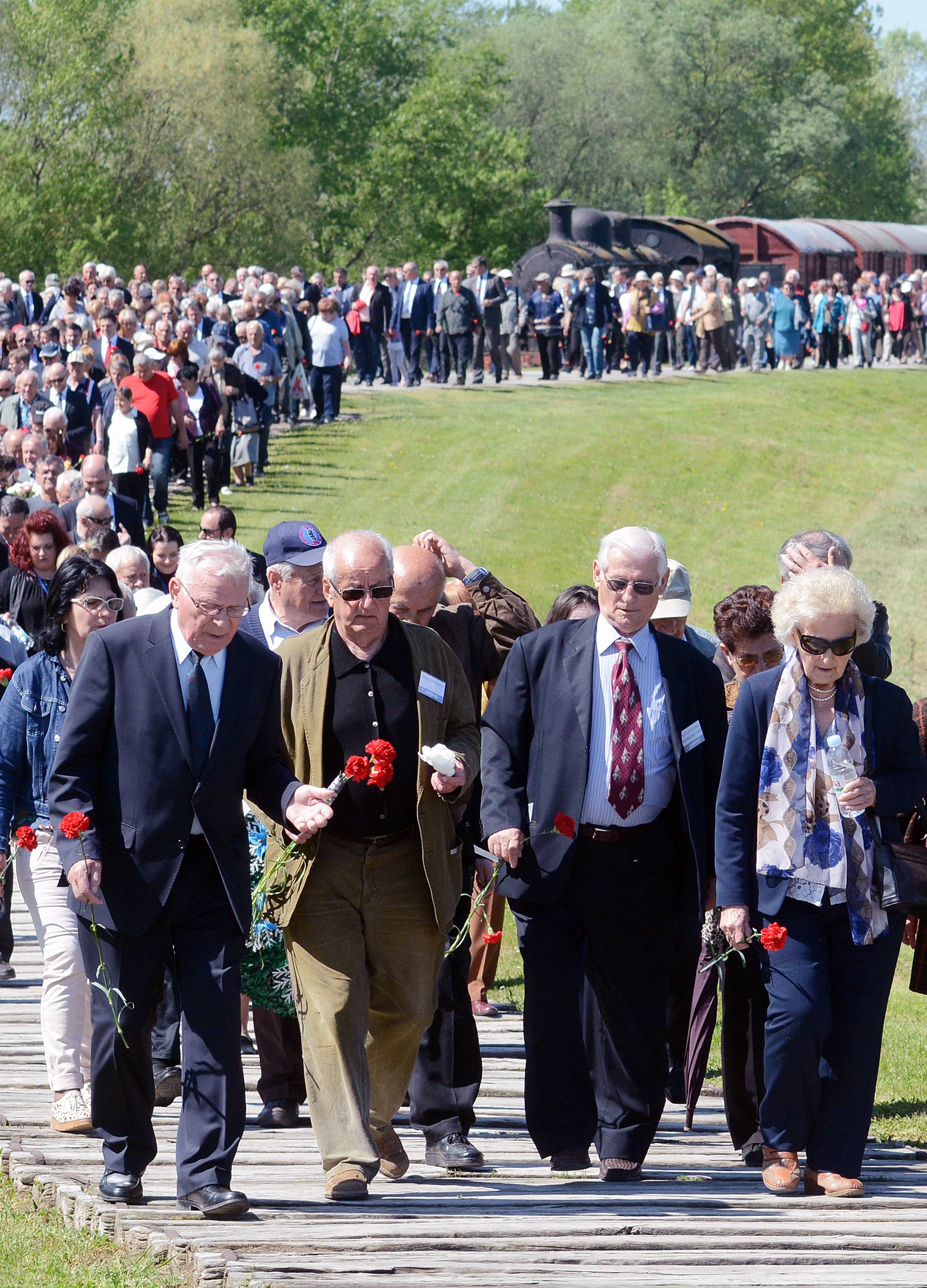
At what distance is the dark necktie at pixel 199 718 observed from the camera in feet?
18.8

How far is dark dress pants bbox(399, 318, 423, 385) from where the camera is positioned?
3000cm

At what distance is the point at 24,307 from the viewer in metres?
23.7

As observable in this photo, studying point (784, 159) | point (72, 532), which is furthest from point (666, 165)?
point (72, 532)

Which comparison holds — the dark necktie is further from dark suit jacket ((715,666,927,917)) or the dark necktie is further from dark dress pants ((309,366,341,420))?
dark dress pants ((309,366,341,420))

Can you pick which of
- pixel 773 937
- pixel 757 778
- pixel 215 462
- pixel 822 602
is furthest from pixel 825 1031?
pixel 215 462

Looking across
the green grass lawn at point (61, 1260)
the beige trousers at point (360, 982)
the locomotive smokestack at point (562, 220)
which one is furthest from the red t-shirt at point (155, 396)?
the locomotive smokestack at point (562, 220)

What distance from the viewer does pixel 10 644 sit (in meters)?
9.12

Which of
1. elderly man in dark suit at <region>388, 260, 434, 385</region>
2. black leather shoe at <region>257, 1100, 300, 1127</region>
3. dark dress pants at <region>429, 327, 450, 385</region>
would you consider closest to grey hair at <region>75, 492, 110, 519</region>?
black leather shoe at <region>257, 1100, 300, 1127</region>

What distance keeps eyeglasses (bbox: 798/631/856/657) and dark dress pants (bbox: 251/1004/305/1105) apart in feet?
7.47

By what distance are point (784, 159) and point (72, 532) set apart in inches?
2473

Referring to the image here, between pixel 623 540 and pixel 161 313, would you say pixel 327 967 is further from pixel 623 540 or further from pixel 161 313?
pixel 161 313

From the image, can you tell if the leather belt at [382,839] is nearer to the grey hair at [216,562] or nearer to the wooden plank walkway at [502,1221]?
the grey hair at [216,562]

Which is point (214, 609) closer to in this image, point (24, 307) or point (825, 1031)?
point (825, 1031)

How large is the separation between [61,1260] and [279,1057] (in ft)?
5.59
